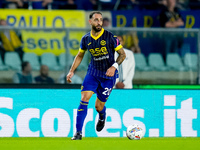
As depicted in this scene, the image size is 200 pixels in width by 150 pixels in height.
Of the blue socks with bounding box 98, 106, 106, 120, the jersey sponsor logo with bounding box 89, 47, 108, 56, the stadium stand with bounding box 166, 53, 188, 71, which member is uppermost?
the jersey sponsor logo with bounding box 89, 47, 108, 56

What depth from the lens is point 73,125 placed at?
9469 millimetres

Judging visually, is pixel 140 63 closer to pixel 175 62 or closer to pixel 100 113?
pixel 175 62

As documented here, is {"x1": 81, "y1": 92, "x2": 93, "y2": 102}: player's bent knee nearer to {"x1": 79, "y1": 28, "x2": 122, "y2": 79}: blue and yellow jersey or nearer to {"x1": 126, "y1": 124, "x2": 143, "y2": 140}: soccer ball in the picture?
{"x1": 79, "y1": 28, "x2": 122, "y2": 79}: blue and yellow jersey

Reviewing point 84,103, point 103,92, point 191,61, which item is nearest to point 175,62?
point 191,61

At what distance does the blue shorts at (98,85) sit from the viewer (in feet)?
26.1

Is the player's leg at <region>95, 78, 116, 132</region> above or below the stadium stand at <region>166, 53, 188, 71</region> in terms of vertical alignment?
below

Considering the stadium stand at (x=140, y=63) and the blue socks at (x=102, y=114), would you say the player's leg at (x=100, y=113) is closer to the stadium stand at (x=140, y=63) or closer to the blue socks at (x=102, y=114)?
the blue socks at (x=102, y=114)

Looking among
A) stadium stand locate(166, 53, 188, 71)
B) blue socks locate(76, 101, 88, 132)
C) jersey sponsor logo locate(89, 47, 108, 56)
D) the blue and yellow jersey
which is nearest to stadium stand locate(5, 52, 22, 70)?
the blue and yellow jersey

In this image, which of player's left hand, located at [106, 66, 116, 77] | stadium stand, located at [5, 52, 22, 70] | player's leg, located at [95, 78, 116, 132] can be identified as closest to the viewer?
player's left hand, located at [106, 66, 116, 77]

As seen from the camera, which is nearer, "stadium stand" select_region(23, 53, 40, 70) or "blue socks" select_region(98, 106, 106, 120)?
"blue socks" select_region(98, 106, 106, 120)

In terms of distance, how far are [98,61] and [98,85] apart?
40cm

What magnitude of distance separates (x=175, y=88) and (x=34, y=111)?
2.58m

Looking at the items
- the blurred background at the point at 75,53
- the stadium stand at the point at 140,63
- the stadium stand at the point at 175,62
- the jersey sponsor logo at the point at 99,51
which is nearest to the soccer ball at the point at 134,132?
the jersey sponsor logo at the point at 99,51

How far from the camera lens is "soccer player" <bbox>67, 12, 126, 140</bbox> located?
25.3ft
